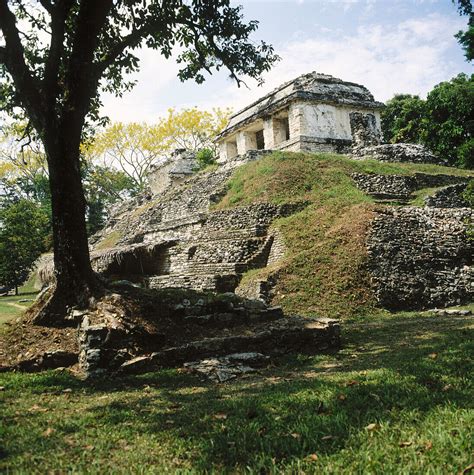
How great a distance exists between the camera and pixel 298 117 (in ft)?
72.7

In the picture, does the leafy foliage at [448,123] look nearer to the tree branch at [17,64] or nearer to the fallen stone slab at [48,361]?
the tree branch at [17,64]

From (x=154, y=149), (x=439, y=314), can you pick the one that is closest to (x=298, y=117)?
(x=439, y=314)

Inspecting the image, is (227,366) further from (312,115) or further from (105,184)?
(105,184)

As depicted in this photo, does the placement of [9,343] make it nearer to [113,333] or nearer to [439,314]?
[113,333]

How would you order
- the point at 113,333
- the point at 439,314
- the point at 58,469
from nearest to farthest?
the point at 58,469 < the point at 113,333 < the point at 439,314

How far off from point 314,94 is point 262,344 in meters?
18.8

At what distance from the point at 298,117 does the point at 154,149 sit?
24366mm

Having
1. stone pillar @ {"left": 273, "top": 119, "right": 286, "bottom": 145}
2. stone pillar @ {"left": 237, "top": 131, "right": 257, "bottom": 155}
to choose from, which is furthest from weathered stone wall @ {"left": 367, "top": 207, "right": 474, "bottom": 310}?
stone pillar @ {"left": 237, "top": 131, "right": 257, "bottom": 155}

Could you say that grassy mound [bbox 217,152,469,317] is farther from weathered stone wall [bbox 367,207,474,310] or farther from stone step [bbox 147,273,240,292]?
stone step [bbox 147,273,240,292]

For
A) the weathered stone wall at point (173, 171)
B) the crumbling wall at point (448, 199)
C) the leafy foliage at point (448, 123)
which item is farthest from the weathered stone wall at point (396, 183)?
the weathered stone wall at point (173, 171)

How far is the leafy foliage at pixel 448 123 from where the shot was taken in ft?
84.7

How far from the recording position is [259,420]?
11.4ft

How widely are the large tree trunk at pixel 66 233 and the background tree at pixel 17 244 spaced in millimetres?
16803

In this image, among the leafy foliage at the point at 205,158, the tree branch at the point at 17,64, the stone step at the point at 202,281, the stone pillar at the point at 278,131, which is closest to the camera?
the tree branch at the point at 17,64
